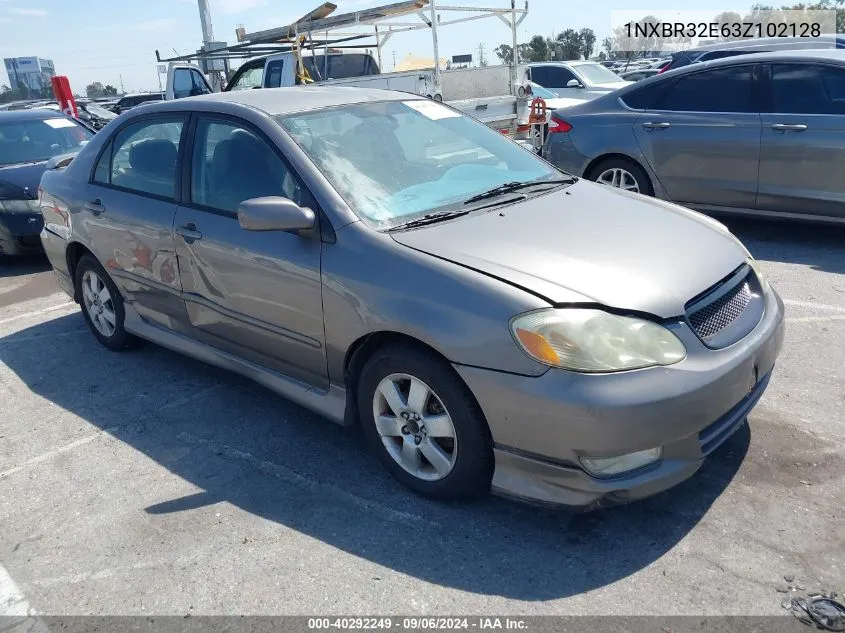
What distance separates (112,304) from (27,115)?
5334mm

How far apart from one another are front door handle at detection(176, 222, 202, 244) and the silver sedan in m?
0.01

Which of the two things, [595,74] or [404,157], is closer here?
[404,157]

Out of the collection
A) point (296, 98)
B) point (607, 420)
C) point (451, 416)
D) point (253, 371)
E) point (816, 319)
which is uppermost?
point (296, 98)

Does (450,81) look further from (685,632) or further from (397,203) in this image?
(685,632)

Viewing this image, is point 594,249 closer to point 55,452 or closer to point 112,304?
point 55,452

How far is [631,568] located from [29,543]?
8.00 ft

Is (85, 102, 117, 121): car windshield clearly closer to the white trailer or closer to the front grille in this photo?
the white trailer

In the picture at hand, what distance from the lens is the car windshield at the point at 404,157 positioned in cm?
336

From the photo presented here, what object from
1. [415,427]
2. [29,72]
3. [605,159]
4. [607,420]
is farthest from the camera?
[29,72]

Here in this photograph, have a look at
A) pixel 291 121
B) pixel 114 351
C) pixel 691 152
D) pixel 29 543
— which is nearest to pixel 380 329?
pixel 291 121

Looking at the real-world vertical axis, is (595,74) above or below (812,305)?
above

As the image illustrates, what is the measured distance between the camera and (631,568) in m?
2.63

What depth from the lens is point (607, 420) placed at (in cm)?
250

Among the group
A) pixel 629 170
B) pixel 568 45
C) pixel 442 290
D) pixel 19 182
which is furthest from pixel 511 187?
pixel 568 45
